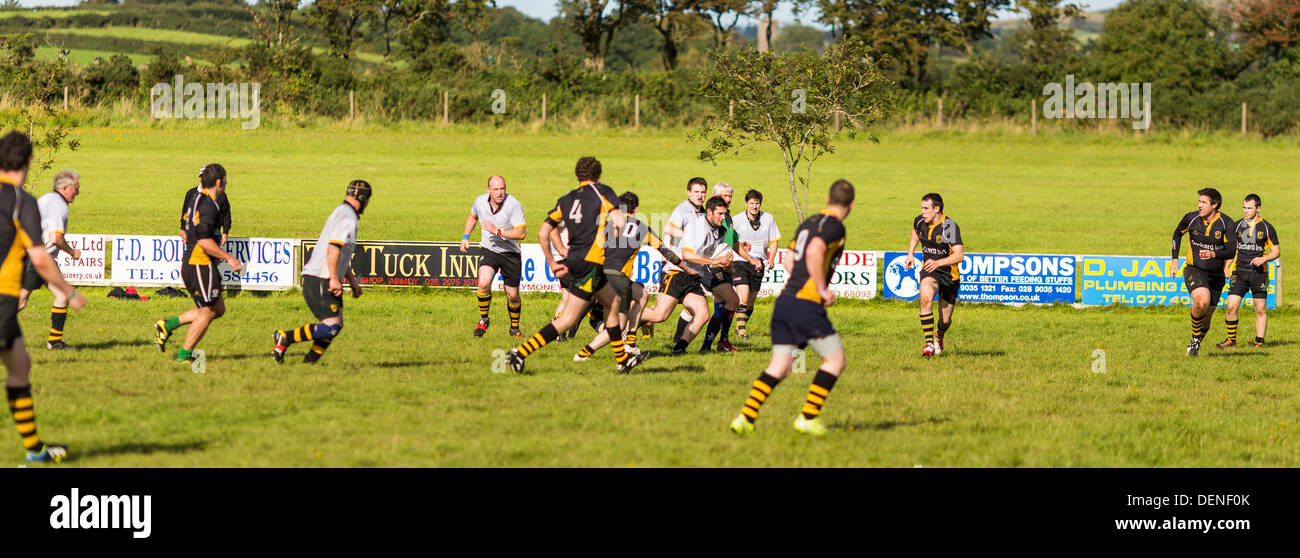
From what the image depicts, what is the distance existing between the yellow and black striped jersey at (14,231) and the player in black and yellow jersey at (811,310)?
538cm

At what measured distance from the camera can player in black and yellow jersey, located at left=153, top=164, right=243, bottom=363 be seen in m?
13.3

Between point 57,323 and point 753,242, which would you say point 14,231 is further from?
point 753,242

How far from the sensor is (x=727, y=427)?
35.1ft

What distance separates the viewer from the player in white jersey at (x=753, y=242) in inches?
633

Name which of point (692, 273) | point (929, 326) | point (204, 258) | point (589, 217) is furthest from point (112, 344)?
point (929, 326)

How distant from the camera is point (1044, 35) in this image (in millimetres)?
73375

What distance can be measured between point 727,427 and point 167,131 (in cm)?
4648

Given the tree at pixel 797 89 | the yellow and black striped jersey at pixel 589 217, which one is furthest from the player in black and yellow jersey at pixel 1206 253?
the tree at pixel 797 89

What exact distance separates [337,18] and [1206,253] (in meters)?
58.1

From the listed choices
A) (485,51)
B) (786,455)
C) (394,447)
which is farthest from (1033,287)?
(485,51)

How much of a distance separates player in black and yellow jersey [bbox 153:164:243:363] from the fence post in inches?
1860

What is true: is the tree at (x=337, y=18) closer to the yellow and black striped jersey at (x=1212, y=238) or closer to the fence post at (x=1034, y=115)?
the fence post at (x=1034, y=115)

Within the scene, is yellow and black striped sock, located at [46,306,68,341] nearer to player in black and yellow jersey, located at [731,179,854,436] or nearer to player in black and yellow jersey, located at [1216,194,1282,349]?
player in black and yellow jersey, located at [731,179,854,436]

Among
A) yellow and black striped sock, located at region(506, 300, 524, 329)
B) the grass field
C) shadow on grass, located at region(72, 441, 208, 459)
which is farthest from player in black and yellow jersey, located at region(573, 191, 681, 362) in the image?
shadow on grass, located at region(72, 441, 208, 459)
